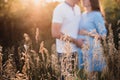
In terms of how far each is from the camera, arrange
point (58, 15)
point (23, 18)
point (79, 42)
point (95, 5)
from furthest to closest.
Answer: point (23, 18), point (95, 5), point (79, 42), point (58, 15)

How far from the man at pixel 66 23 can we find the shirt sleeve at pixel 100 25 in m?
0.17

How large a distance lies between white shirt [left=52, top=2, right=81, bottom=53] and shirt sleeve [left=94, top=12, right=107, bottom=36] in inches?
6.9

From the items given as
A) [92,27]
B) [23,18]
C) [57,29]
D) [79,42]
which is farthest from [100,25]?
[23,18]

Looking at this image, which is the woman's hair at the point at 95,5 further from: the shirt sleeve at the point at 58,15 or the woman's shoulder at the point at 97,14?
the shirt sleeve at the point at 58,15

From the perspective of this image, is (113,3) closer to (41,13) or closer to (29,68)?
(41,13)

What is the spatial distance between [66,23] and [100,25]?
27 cm

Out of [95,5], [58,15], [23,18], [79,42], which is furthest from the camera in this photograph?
[23,18]

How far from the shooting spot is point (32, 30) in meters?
5.20

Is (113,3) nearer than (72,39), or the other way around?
(72,39)

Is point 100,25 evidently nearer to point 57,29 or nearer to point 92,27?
point 92,27

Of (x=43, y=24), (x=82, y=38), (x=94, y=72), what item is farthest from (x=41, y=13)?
(x=94, y=72)

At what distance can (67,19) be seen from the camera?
3.94 metres

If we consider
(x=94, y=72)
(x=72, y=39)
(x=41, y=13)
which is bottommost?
(x=94, y=72)

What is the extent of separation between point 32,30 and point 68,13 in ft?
4.41
